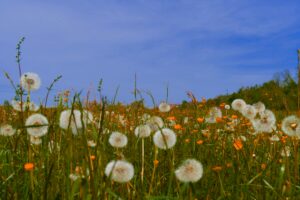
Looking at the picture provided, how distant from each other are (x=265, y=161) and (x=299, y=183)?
0.68 m

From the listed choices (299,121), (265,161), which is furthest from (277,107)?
(299,121)

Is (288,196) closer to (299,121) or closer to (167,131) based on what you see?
(299,121)

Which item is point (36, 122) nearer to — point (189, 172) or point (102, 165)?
point (102, 165)

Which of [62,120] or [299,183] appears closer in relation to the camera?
[62,120]

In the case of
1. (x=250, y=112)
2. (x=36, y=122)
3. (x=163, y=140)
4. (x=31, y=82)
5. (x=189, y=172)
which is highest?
(x=31, y=82)

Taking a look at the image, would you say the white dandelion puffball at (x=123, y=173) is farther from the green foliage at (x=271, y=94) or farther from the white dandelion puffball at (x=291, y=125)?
the green foliage at (x=271, y=94)

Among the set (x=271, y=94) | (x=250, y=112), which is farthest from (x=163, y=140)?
(x=271, y=94)

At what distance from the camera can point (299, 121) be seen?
9.61 ft

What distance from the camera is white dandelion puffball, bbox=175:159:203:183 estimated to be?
87.7 inches

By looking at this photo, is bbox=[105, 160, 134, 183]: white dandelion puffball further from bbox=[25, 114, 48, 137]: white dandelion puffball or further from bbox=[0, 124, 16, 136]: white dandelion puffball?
bbox=[0, 124, 16, 136]: white dandelion puffball

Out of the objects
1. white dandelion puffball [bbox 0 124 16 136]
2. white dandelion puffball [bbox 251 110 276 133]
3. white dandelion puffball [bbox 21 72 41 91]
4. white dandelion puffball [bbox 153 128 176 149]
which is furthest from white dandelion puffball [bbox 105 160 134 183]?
white dandelion puffball [bbox 251 110 276 133]

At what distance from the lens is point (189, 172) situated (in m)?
2.25

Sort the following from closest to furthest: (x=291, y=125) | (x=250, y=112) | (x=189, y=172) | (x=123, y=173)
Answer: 1. (x=123, y=173)
2. (x=189, y=172)
3. (x=291, y=125)
4. (x=250, y=112)

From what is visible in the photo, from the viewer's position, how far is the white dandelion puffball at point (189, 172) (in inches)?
87.7
